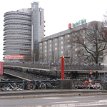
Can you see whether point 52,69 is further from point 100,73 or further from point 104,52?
point 104,52

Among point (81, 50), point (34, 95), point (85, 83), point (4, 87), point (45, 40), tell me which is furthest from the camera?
point (45, 40)

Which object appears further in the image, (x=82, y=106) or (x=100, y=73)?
(x=100, y=73)

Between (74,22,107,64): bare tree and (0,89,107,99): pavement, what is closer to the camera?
(0,89,107,99): pavement

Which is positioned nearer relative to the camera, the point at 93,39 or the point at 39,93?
the point at 39,93

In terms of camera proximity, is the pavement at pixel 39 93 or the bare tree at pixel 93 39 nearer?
the pavement at pixel 39 93

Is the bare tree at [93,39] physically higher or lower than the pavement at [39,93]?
higher

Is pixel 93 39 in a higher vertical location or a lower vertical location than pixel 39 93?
higher

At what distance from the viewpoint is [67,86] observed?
101ft

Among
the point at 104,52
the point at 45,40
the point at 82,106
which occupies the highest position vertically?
the point at 45,40

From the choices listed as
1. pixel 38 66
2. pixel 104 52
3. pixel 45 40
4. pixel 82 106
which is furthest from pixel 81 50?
pixel 45 40

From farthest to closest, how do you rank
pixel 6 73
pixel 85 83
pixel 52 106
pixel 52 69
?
pixel 6 73, pixel 52 69, pixel 85 83, pixel 52 106

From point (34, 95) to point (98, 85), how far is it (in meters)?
11.0

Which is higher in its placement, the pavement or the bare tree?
the bare tree

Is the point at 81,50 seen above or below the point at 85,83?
above
